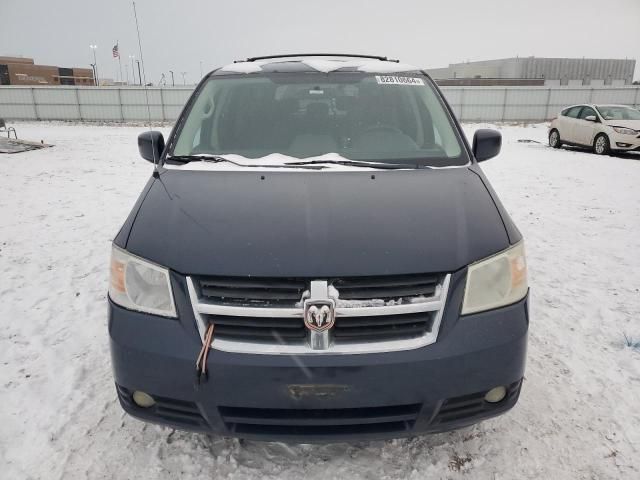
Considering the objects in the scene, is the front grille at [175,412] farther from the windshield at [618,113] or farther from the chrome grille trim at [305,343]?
the windshield at [618,113]

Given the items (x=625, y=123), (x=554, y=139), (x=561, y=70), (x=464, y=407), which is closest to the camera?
(x=464, y=407)

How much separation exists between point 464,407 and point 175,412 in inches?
44.4

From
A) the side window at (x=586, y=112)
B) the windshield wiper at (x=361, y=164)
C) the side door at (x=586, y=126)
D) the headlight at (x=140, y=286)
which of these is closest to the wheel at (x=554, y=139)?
the side door at (x=586, y=126)

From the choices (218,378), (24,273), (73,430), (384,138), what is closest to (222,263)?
(218,378)

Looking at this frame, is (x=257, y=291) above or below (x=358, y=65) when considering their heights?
below

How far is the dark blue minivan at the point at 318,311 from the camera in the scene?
1613 mm

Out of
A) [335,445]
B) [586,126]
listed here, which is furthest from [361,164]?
[586,126]

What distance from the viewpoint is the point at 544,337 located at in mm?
3023

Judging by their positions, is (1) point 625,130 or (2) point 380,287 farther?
(1) point 625,130

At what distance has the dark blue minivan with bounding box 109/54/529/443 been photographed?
161cm

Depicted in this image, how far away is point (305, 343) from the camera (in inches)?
64.4

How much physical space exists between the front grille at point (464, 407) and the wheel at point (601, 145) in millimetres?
13129

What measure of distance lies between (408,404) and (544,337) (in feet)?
5.97

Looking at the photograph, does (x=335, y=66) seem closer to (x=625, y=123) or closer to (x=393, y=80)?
(x=393, y=80)
